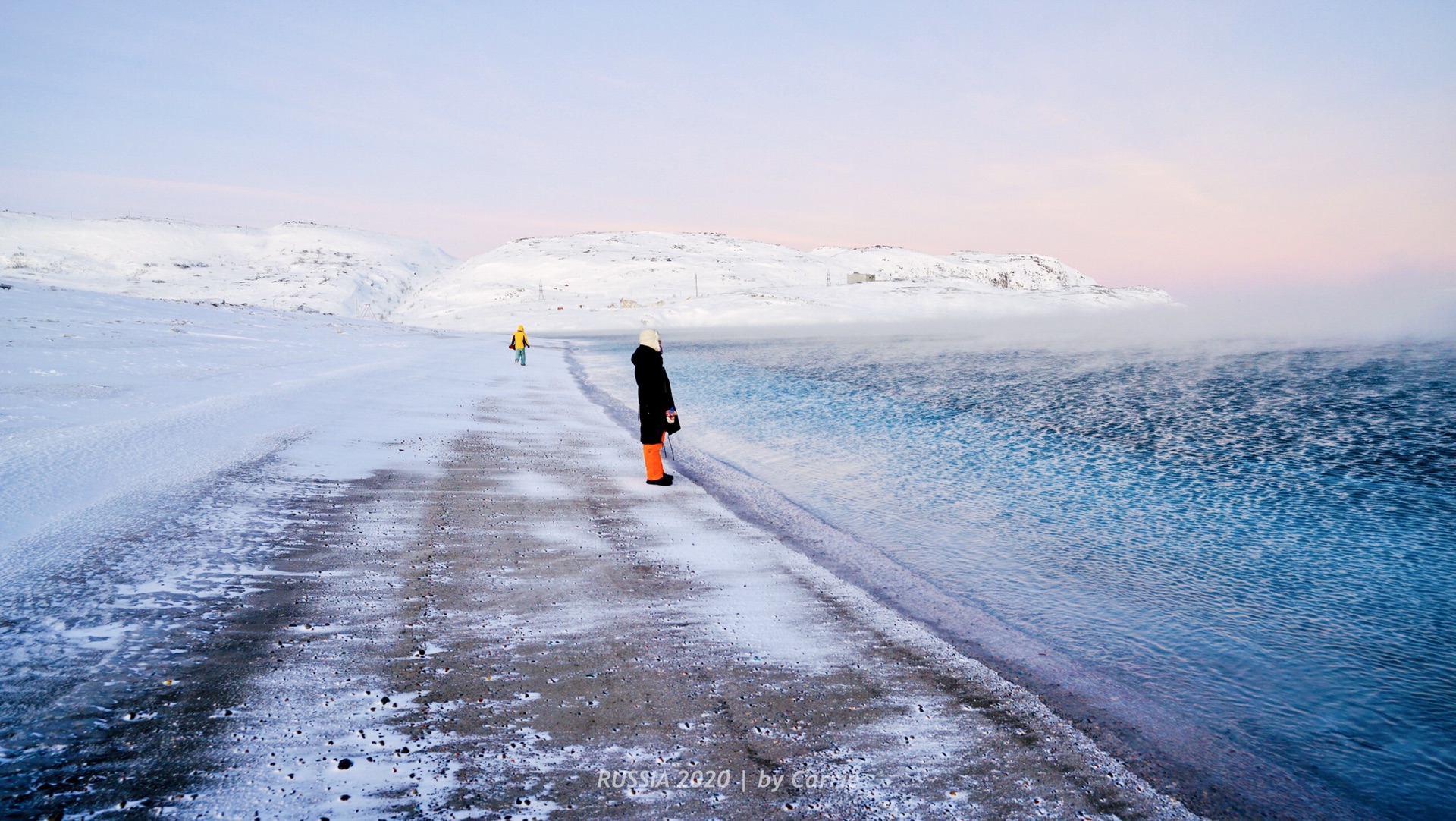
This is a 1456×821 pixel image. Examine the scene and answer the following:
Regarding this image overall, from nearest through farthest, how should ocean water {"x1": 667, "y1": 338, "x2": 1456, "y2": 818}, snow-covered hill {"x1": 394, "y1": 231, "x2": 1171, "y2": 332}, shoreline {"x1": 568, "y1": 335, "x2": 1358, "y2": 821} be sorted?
shoreline {"x1": 568, "y1": 335, "x2": 1358, "y2": 821} < ocean water {"x1": 667, "y1": 338, "x2": 1456, "y2": 818} < snow-covered hill {"x1": 394, "y1": 231, "x2": 1171, "y2": 332}

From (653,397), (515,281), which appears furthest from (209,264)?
(653,397)

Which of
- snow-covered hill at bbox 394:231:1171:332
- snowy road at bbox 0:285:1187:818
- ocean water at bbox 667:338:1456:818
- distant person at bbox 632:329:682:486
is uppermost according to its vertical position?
snow-covered hill at bbox 394:231:1171:332

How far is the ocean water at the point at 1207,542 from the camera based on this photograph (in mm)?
4281

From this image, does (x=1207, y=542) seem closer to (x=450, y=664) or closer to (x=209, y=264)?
(x=450, y=664)

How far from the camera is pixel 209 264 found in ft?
529

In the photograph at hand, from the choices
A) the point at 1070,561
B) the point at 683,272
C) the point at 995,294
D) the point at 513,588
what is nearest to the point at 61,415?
the point at 513,588

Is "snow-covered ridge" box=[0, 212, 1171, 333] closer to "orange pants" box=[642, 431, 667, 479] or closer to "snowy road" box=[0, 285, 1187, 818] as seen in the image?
"orange pants" box=[642, 431, 667, 479]

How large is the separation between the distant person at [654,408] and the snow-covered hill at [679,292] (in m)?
80.0

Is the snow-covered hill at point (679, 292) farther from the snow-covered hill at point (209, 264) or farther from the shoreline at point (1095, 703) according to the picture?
the shoreline at point (1095, 703)

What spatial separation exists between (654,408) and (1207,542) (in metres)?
6.48

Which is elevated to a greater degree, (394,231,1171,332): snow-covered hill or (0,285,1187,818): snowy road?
(394,231,1171,332): snow-covered hill

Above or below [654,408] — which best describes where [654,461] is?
below

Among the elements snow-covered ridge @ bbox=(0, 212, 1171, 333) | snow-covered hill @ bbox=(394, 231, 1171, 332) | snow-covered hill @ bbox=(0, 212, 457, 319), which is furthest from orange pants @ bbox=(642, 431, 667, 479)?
snow-covered hill @ bbox=(0, 212, 457, 319)

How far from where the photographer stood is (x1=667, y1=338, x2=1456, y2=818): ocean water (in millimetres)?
4281
